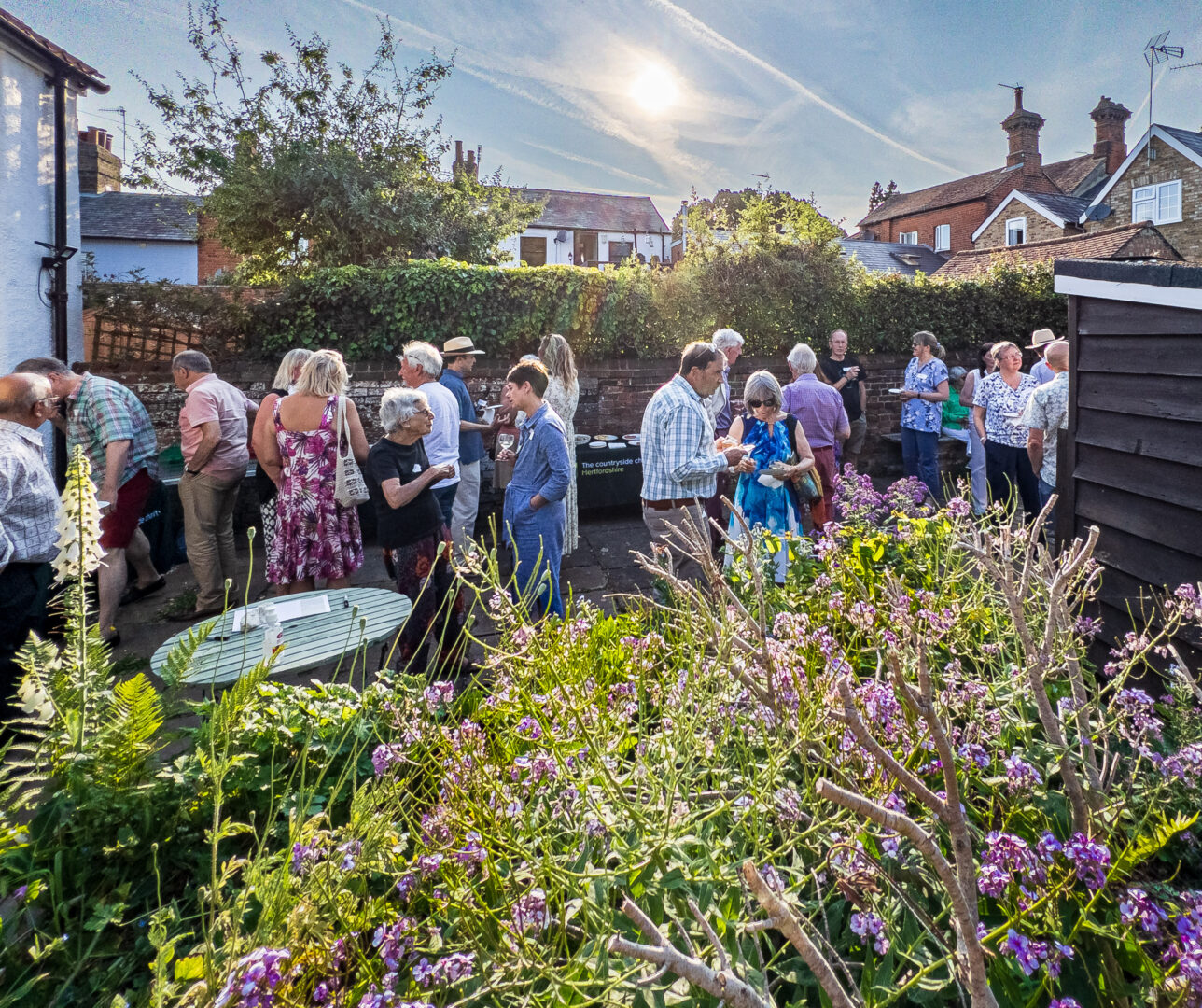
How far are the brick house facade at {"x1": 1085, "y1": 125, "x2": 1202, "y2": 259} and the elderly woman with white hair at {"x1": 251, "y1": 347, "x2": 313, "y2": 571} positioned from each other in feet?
94.6

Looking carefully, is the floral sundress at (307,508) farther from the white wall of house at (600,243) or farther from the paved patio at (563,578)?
the white wall of house at (600,243)

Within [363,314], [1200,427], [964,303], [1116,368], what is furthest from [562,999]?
[964,303]

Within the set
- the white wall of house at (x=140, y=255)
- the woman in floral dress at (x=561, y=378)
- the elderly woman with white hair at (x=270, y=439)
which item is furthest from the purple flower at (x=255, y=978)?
the white wall of house at (x=140, y=255)

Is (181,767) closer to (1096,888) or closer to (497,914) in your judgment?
(497,914)

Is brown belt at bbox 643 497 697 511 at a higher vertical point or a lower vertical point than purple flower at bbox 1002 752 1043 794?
higher

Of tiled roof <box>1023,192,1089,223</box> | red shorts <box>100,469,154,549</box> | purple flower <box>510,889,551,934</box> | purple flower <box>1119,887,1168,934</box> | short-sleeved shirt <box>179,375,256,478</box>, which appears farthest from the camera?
tiled roof <box>1023,192,1089,223</box>

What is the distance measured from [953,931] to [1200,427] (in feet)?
8.71

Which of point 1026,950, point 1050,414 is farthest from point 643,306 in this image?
point 1026,950

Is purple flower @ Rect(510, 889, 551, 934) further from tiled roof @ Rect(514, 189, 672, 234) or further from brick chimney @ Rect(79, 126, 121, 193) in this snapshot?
tiled roof @ Rect(514, 189, 672, 234)

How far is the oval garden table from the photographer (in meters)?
2.61

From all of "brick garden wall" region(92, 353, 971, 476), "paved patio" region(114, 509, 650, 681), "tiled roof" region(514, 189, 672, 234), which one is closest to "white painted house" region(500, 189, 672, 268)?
"tiled roof" region(514, 189, 672, 234)

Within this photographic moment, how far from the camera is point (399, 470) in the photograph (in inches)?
147

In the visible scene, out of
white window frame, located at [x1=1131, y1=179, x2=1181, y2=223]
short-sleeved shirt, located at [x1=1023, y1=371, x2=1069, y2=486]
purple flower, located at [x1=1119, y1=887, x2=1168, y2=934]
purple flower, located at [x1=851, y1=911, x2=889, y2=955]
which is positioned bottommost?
purple flower, located at [x1=851, y1=911, x2=889, y2=955]

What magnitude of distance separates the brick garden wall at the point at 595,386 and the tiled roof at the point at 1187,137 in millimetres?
18788
